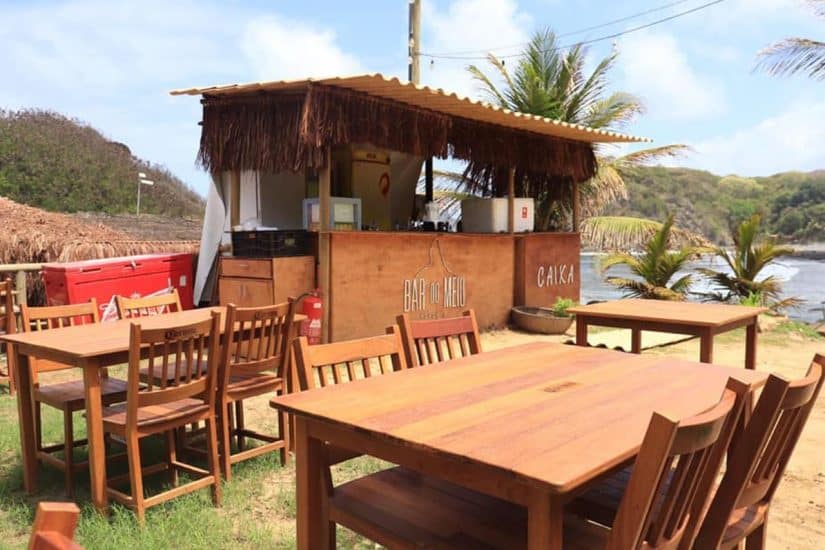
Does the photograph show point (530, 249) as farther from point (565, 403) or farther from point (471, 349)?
point (565, 403)

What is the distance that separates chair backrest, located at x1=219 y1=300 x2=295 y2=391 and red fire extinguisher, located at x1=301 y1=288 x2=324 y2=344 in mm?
2641

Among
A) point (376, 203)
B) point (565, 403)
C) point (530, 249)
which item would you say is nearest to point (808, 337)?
point (530, 249)

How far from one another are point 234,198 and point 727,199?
4752 cm

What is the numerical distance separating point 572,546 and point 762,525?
0.73 m

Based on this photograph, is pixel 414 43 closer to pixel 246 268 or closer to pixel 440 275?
pixel 440 275

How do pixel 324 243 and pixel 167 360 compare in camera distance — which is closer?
pixel 167 360

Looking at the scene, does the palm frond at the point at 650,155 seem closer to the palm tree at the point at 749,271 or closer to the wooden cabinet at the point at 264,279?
the palm tree at the point at 749,271

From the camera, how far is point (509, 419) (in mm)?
1778

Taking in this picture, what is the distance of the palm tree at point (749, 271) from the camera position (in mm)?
9969

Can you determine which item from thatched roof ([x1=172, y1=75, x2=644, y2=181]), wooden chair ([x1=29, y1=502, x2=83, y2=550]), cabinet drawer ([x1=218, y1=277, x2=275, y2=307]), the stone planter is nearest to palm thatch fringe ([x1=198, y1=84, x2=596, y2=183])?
thatched roof ([x1=172, y1=75, x2=644, y2=181])

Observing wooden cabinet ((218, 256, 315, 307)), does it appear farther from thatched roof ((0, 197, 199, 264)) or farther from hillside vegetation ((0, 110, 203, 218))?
hillside vegetation ((0, 110, 203, 218))

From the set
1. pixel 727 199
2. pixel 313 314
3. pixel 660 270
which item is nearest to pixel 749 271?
pixel 660 270

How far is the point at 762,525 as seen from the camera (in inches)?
81.6

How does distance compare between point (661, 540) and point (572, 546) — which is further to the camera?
point (572, 546)
